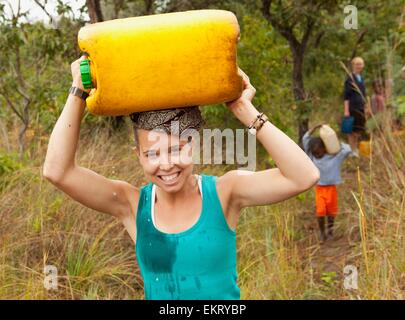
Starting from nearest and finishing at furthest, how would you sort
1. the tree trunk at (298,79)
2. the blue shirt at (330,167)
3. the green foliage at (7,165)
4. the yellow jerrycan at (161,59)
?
1. the yellow jerrycan at (161,59)
2. the green foliage at (7,165)
3. the blue shirt at (330,167)
4. the tree trunk at (298,79)

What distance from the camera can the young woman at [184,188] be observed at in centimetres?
203

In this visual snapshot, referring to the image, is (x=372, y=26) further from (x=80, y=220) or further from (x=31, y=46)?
(x=80, y=220)

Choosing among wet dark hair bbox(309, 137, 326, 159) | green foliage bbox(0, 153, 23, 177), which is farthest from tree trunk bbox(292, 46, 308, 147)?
green foliage bbox(0, 153, 23, 177)

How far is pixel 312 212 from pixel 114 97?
4.79 metres

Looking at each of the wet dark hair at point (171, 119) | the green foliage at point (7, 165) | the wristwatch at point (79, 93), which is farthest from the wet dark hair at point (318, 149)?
the wristwatch at point (79, 93)

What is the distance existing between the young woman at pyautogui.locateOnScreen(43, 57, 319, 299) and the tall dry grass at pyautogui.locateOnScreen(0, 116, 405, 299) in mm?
1637

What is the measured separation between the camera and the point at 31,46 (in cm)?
662

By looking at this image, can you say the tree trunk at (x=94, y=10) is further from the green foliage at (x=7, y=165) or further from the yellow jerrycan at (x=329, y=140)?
the yellow jerrycan at (x=329, y=140)

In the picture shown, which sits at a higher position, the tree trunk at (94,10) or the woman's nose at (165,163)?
the tree trunk at (94,10)

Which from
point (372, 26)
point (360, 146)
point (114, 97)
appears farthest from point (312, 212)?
point (114, 97)

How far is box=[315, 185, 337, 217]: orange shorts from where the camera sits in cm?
569

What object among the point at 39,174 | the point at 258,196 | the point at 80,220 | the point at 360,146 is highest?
the point at 360,146

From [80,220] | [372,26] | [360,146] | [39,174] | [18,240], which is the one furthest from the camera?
[372,26]

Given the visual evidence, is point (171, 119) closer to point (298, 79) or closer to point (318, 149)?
point (318, 149)
